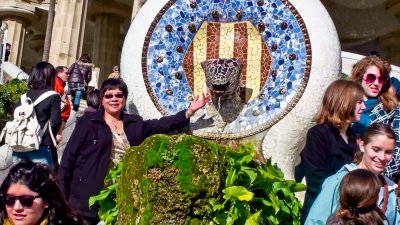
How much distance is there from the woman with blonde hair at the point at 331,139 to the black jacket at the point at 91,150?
1.23 meters

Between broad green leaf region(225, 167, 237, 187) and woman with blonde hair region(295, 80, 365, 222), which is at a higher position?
woman with blonde hair region(295, 80, 365, 222)

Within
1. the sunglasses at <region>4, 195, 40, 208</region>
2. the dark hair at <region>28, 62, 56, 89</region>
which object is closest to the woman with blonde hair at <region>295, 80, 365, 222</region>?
the sunglasses at <region>4, 195, 40, 208</region>

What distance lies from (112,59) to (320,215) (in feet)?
66.6

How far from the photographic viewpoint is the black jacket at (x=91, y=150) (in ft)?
15.9

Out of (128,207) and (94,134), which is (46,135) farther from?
(128,207)

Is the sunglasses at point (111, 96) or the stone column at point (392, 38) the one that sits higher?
the stone column at point (392, 38)

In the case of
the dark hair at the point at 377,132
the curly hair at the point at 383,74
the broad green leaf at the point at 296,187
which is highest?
the curly hair at the point at 383,74

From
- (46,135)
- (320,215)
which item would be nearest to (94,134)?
(46,135)

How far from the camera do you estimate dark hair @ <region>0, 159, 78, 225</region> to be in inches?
117

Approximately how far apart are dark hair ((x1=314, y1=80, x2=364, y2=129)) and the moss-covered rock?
81 cm

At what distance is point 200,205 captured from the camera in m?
3.63

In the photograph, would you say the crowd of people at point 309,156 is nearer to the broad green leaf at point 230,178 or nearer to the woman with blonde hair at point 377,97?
the woman with blonde hair at point 377,97

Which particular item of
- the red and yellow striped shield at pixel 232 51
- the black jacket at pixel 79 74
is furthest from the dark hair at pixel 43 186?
the black jacket at pixel 79 74

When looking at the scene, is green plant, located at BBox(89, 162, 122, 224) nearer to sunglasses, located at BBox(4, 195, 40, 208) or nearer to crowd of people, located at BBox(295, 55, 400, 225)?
crowd of people, located at BBox(295, 55, 400, 225)
